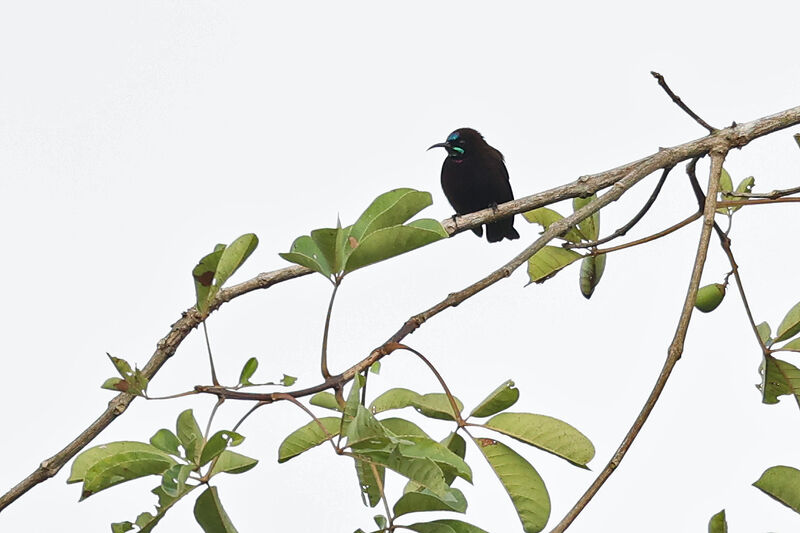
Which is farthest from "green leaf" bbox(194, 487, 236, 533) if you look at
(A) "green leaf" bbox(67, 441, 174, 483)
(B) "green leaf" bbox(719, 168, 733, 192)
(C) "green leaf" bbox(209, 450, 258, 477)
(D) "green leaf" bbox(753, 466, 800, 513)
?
(B) "green leaf" bbox(719, 168, 733, 192)

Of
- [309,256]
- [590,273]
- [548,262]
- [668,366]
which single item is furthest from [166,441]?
[590,273]

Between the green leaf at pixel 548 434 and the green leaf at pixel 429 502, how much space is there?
0.32m

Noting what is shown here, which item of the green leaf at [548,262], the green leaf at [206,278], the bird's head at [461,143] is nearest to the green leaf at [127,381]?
the green leaf at [206,278]

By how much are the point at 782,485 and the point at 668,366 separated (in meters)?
0.46

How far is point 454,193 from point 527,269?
14.8 ft

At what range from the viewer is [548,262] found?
3102 mm

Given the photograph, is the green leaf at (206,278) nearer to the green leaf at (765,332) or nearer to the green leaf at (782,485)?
the green leaf at (782,485)

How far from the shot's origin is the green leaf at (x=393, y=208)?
87.4 inches

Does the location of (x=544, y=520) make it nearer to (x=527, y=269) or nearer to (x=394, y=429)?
(x=394, y=429)

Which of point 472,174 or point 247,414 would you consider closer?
point 247,414

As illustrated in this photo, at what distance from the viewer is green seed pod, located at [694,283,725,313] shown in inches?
125

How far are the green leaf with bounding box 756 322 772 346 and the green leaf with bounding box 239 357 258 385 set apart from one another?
1.51 m

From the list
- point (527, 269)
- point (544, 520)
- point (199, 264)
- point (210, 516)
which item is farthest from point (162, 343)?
point (527, 269)

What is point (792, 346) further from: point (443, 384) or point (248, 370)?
point (248, 370)
